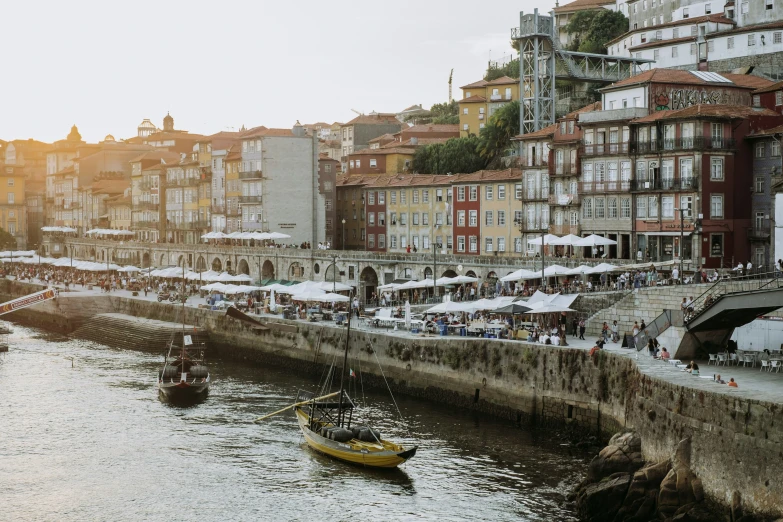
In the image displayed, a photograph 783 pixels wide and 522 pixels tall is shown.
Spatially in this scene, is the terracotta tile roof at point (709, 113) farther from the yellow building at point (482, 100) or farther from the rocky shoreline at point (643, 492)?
the yellow building at point (482, 100)

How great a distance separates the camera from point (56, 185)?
525ft

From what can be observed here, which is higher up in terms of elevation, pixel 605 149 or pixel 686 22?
pixel 686 22

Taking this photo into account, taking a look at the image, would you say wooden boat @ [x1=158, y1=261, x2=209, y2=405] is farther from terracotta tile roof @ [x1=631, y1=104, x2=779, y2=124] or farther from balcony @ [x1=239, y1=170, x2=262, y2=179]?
balcony @ [x1=239, y1=170, x2=262, y2=179]

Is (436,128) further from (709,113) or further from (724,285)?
(724,285)

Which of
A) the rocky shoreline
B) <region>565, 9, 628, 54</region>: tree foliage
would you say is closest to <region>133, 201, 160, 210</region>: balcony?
<region>565, 9, 628, 54</region>: tree foliage

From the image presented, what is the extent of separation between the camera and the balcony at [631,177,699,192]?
63.6 m

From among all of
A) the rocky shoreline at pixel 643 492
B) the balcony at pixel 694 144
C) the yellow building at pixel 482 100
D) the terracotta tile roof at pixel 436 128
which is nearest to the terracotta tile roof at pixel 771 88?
the balcony at pixel 694 144

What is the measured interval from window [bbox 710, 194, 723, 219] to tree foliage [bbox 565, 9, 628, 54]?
1921 inches

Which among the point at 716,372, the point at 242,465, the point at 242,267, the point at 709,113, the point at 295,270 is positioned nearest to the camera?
the point at 716,372

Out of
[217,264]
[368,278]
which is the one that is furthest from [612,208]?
[217,264]

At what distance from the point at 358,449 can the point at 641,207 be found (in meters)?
33.6

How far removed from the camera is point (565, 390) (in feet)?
144

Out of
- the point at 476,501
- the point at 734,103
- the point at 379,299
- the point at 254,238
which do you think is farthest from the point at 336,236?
the point at 476,501

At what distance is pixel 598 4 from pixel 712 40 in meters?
32.2
